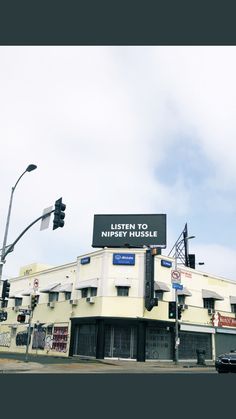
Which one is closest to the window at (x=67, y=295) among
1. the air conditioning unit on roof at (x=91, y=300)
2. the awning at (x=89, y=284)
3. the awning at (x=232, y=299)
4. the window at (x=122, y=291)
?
the awning at (x=89, y=284)

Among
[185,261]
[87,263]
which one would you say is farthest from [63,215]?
[185,261]

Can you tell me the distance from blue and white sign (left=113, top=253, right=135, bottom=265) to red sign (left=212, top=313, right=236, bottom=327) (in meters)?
11.8

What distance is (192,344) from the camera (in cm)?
3938

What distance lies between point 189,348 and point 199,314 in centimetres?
346

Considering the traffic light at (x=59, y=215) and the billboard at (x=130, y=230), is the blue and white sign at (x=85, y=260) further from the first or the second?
the traffic light at (x=59, y=215)

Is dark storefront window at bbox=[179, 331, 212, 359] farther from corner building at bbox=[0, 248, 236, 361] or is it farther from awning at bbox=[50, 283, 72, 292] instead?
awning at bbox=[50, 283, 72, 292]

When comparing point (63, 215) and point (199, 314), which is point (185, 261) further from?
point (63, 215)

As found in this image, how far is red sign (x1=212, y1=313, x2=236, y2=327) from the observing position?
138 ft

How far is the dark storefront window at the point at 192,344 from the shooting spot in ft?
126

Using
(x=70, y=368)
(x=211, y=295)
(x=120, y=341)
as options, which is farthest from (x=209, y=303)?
(x=70, y=368)

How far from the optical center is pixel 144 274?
119 feet

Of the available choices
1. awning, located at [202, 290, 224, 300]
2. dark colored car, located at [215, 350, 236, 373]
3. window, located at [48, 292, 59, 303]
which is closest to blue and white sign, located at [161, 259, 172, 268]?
awning, located at [202, 290, 224, 300]

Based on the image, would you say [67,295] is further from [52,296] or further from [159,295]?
[159,295]

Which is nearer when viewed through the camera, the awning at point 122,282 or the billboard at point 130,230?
the awning at point 122,282
